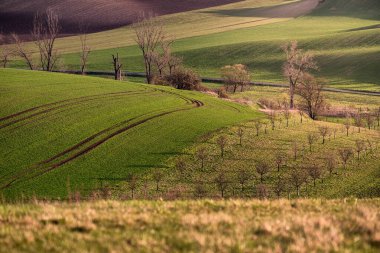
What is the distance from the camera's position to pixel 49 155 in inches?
1770

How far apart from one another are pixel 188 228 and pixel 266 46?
146408 millimetres

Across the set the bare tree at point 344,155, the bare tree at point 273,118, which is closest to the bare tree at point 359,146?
the bare tree at point 344,155

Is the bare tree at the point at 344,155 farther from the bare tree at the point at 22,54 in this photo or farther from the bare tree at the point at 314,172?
the bare tree at the point at 22,54

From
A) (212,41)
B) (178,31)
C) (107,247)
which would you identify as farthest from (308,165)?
(178,31)

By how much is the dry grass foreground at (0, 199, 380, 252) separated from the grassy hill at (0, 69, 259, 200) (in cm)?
2254

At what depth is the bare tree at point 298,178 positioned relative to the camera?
3902 centimetres

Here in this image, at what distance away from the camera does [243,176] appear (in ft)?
131

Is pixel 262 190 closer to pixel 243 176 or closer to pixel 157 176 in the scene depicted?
pixel 243 176

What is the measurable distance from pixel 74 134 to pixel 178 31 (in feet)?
461

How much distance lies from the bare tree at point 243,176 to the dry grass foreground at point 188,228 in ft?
85.3

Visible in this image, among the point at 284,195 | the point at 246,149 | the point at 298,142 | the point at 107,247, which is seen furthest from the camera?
the point at 298,142

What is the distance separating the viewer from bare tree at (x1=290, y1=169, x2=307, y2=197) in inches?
1536

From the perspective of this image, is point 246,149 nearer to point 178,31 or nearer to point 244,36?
point 244,36

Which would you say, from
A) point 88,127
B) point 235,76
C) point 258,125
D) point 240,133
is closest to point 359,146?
point 258,125
